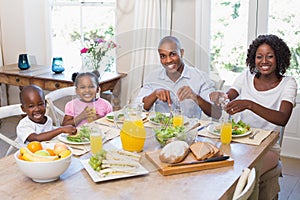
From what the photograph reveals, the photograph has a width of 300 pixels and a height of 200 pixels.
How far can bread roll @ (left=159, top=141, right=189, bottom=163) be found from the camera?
Answer: 1.62 metres

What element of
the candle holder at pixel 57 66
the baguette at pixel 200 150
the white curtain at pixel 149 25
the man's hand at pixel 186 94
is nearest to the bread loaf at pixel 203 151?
the baguette at pixel 200 150

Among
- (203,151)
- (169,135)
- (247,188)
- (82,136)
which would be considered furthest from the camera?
(82,136)

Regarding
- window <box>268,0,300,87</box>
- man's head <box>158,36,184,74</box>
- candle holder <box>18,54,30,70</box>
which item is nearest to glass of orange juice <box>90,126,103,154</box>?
man's head <box>158,36,184,74</box>

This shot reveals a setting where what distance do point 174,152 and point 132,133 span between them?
0.22 meters

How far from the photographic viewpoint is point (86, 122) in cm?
208

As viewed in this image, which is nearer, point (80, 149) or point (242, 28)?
point (80, 149)

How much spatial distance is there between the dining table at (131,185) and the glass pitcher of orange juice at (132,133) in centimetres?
10

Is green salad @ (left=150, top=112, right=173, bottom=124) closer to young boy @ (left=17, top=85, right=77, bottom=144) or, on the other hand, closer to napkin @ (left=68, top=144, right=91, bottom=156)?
napkin @ (left=68, top=144, right=91, bottom=156)

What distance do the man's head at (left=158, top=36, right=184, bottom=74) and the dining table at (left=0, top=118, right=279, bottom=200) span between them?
74 centimetres

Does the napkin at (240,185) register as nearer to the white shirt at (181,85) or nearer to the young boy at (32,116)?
the white shirt at (181,85)

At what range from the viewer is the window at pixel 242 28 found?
335 centimetres

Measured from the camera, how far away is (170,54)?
2.26 metres

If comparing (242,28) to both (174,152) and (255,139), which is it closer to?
(255,139)

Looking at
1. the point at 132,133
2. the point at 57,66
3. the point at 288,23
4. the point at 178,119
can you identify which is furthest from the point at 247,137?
the point at 57,66
